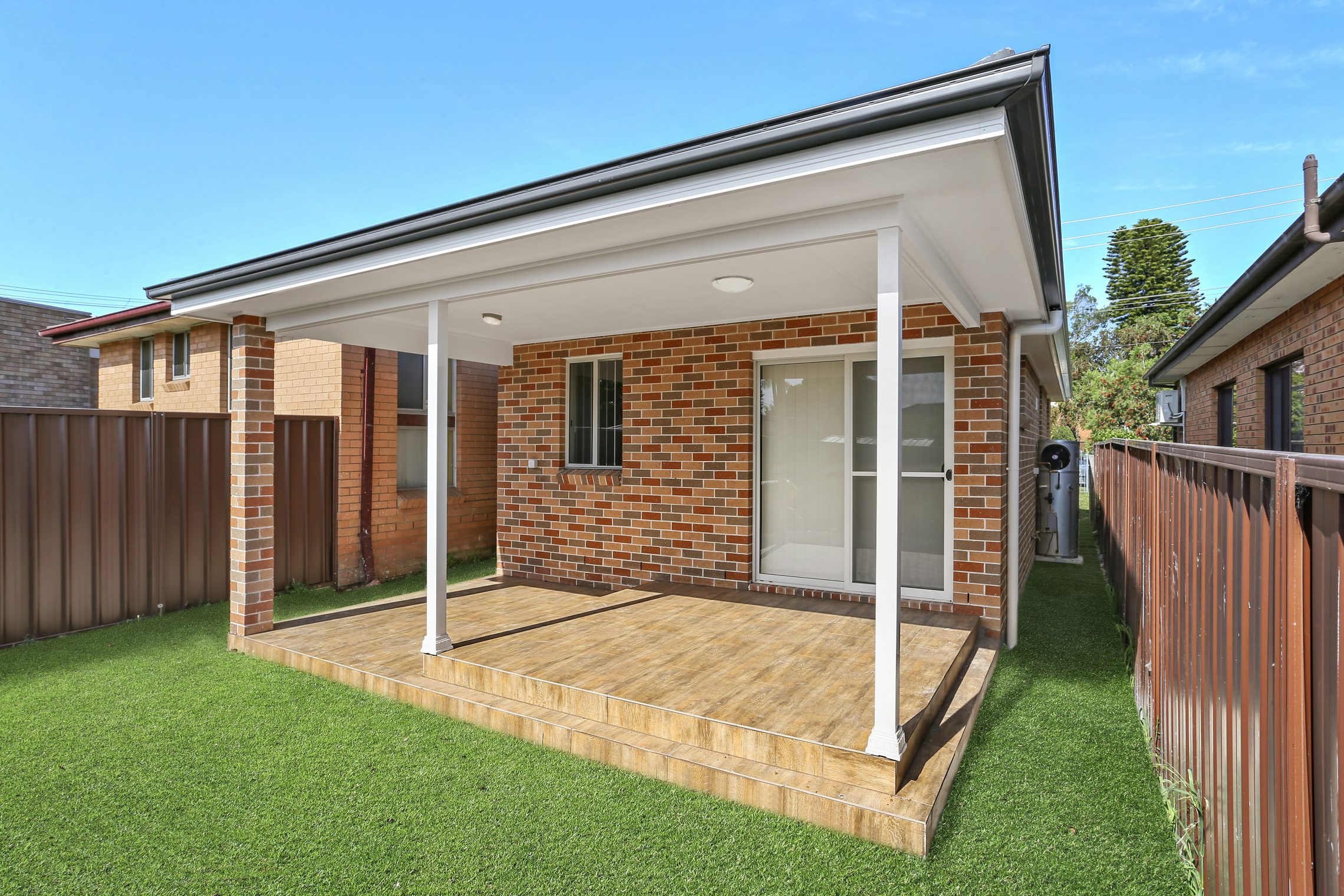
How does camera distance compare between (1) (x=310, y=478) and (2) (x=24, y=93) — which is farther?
(2) (x=24, y=93)

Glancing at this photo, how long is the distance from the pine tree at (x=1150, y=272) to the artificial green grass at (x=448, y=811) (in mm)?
35977

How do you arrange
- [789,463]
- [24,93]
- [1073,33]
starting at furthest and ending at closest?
[1073,33], [24,93], [789,463]

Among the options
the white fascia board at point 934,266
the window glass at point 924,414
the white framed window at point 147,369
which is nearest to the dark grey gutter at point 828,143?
the white fascia board at point 934,266

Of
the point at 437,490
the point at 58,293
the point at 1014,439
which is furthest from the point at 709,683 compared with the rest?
the point at 58,293

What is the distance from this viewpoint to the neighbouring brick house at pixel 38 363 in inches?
483

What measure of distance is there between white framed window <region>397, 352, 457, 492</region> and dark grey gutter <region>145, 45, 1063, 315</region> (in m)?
4.31

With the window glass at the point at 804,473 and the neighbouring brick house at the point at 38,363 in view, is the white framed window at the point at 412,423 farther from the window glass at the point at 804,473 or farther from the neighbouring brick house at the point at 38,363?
the neighbouring brick house at the point at 38,363

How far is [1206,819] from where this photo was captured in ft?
7.20

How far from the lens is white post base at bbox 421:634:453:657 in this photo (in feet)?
13.6

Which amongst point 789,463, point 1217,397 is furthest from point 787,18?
point 1217,397

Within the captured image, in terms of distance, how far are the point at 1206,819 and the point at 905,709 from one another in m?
1.15

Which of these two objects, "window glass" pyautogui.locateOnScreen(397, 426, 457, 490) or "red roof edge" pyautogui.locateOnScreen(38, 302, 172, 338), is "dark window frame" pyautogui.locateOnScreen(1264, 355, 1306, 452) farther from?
"red roof edge" pyautogui.locateOnScreen(38, 302, 172, 338)

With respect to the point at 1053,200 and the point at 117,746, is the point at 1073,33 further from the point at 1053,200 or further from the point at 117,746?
the point at 117,746

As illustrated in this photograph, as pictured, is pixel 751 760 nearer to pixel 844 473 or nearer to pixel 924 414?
pixel 844 473
